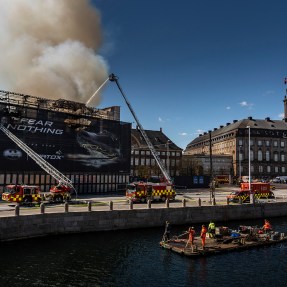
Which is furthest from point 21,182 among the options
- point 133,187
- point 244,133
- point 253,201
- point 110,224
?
point 244,133

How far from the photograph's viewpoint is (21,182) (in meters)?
54.4

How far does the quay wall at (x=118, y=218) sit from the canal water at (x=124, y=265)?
3.59 feet

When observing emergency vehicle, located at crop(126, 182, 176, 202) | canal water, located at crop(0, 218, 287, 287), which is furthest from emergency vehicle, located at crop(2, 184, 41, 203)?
emergency vehicle, located at crop(126, 182, 176, 202)

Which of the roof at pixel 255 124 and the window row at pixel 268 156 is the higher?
the roof at pixel 255 124

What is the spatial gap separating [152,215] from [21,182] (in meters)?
24.5

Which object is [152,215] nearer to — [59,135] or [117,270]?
[117,270]

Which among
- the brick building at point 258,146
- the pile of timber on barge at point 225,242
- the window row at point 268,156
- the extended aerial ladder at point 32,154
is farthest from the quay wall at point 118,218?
the window row at point 268,156

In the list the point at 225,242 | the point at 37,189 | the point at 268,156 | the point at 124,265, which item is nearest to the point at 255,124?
the point at 268,156

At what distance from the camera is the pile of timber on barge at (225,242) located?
28.3 metres

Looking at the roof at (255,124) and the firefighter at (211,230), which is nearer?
the firefighter at (211,230)

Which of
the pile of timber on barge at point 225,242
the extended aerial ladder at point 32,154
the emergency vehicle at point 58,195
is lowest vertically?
the pile of timber on barge at point 225,242

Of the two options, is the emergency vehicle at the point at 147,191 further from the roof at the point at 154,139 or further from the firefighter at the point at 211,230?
the roof at the point at 154,139

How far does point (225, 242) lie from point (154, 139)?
88086 millimetres

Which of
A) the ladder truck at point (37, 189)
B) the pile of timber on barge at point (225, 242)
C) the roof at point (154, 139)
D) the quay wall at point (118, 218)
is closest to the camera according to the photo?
the pile of timber on barge at point (225, 242)
